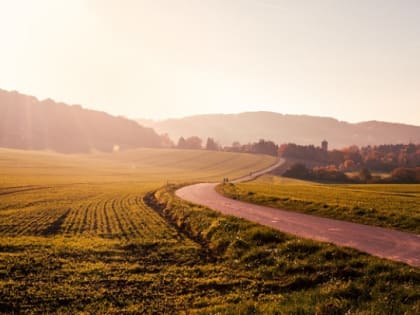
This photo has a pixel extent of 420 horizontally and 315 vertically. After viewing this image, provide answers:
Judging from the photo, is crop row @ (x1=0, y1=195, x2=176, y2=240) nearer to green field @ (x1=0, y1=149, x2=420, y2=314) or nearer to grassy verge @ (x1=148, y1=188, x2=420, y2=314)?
green field @ (x1=0, y1=149, x2=420, y2=314)

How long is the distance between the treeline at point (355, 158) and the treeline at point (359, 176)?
138 feet

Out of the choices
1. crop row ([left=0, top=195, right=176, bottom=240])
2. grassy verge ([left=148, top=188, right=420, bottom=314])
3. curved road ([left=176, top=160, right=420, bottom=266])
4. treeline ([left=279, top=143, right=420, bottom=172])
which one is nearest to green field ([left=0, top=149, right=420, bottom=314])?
grassy verge ([left=148, top=188, right=420, bottom=314])

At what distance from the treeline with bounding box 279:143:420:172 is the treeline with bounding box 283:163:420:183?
41.9m

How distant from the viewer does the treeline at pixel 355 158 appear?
489 ft

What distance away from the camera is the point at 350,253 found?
14047mm

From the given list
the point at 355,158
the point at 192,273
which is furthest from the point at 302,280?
the point at 355,158

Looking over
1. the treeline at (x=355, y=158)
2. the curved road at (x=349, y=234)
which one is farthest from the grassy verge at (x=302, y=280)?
the treeline at (x=355, y=158)

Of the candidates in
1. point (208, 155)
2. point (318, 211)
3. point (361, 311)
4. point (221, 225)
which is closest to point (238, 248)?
point (221, 225)

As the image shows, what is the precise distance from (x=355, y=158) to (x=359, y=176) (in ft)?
211

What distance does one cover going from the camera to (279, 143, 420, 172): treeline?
489 ft

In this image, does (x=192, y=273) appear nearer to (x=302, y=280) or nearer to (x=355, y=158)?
(x=302, y=280)

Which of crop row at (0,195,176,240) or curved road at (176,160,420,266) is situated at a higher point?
curved road at (176,160,420,266)

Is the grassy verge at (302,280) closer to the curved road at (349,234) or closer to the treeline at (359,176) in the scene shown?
the curved road at (349,234)

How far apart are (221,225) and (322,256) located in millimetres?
8961
